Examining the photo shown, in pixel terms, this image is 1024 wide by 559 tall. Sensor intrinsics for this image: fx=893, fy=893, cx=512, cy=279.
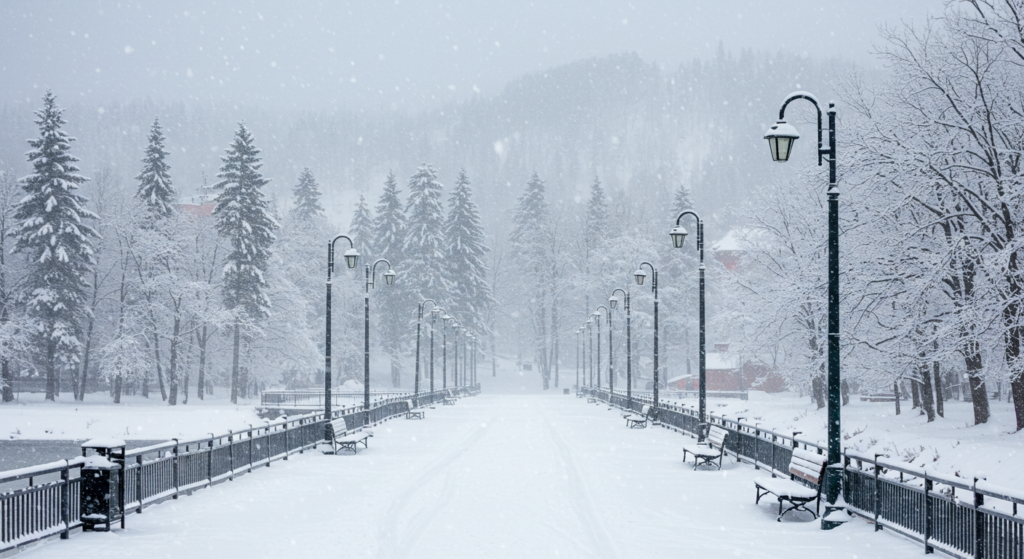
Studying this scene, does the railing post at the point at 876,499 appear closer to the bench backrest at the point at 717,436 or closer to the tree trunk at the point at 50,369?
the bench backrest at the point at 717,436

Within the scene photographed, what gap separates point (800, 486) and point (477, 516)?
505 cm

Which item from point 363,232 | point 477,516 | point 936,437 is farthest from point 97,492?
point 363,232

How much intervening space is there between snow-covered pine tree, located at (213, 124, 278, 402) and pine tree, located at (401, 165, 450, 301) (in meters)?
25.3

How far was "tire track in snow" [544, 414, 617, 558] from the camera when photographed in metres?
11.0

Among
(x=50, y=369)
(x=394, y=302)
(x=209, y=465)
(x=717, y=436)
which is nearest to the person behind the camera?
(x=209, y=465)

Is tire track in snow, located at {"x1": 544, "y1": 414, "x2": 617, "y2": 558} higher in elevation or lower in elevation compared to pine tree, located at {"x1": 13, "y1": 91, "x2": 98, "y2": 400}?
lower

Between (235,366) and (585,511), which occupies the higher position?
(585,511)

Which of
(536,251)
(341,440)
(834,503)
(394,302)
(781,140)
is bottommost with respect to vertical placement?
(341,440)

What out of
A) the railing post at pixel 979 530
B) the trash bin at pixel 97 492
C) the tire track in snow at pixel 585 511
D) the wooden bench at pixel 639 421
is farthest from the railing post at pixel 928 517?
the wooden bench at pixel 639 421

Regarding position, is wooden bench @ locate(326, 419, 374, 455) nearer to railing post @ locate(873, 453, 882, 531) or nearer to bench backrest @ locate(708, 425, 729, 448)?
bench backrest @ locate(708, 425, 729, 448)

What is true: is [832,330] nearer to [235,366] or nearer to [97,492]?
[97,492]

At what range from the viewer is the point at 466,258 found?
298ft

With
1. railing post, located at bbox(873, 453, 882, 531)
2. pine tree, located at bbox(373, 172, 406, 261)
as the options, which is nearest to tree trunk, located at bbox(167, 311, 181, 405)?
pine tree, located at bbox(373, 172, 406, 261)

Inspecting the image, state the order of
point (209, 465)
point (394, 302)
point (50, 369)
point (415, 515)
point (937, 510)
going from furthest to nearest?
1. point (394, 302)
2. point (50, 369)
3. point (209, 465)
4. point (415, 515)
5. point (937, 510)
